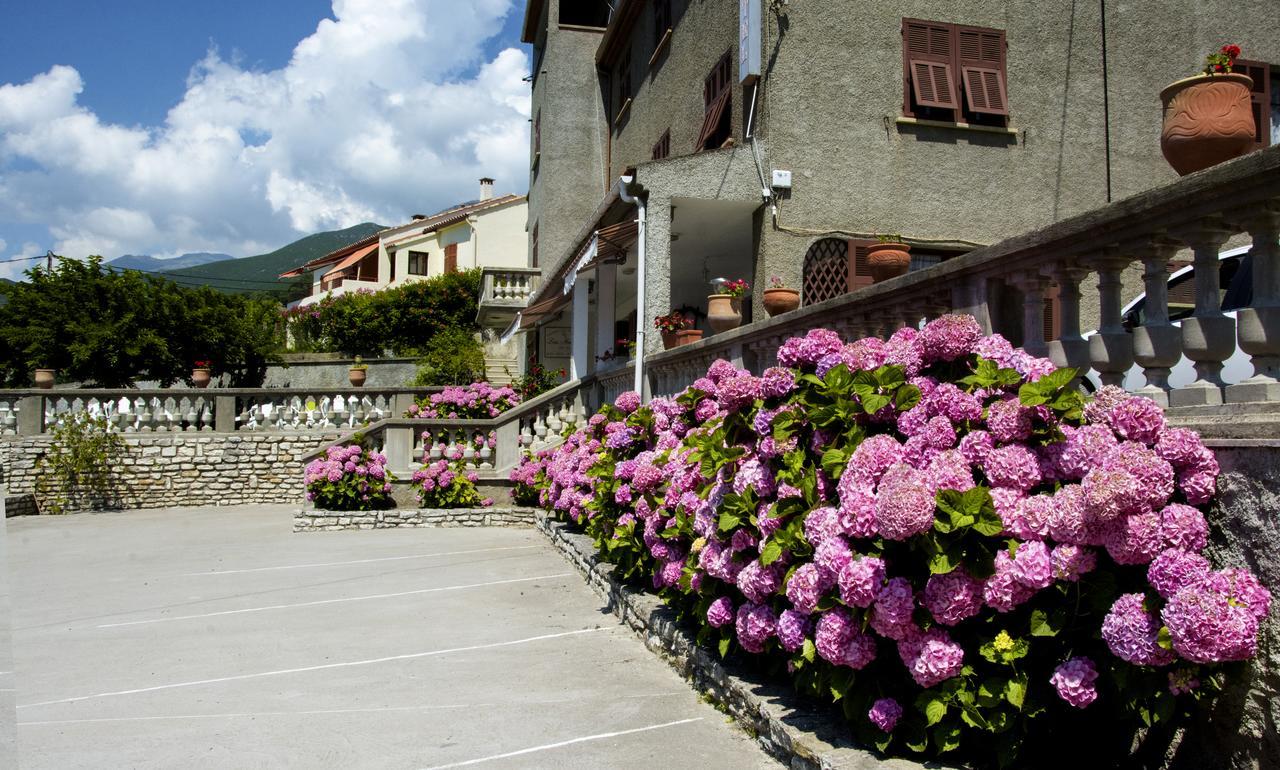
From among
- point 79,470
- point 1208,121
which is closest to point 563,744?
point 1208,121

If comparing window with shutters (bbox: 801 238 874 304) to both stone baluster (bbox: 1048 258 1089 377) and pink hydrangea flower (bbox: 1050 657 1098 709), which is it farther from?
pink hydrangea flower (bbox: 1050 657 1098 709)

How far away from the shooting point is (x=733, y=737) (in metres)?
4.08

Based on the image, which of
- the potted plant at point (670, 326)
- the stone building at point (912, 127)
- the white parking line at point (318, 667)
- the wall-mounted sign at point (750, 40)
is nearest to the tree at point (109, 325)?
the stone building at point (912, 127)

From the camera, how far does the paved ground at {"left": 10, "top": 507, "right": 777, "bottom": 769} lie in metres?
4.22

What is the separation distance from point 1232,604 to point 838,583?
1.21 metres

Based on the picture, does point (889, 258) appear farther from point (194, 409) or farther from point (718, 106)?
point (194, 409)

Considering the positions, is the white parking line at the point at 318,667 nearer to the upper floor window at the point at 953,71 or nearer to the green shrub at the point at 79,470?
the upper floor window at the point at 953,71

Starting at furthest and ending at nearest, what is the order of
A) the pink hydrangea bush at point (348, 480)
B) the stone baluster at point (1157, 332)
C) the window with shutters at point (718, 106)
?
1. the pink hydrangea bush at point (348, 480)
2. the window with shutters at point (718, 106)
3. the stone baluster at point (1157, 332)

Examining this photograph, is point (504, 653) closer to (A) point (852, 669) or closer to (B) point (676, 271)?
(A) point (852, 669)

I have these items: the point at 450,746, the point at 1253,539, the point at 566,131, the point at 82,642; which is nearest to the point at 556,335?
the point at 566,131

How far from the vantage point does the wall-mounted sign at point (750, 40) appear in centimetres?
1129

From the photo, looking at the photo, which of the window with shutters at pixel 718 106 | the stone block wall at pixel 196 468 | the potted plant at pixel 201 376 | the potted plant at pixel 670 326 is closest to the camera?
the potted plant at pixel 670 326

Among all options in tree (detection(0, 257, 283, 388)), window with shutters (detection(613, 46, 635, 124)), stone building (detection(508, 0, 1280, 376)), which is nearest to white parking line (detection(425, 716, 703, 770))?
stone building (detection(508, 0, 1280, 376))

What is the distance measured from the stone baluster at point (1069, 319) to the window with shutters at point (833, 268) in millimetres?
7373
